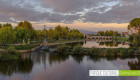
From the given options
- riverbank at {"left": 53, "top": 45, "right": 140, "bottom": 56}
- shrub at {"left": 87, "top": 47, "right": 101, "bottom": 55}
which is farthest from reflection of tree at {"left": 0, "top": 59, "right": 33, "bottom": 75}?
shrub at {"left": 87, "top": 47, "right": 101, "bottom": 55}

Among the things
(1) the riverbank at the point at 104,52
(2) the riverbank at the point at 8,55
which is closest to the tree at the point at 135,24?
(1) the riverbank at the point at 104,52

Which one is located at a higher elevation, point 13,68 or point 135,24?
point 135,24

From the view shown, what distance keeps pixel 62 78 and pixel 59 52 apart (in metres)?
19.2

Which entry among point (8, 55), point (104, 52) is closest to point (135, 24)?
point (104, 52)

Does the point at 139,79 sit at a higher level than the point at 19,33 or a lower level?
lower

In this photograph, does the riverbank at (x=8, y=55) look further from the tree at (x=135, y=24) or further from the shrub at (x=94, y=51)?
the tree at (x=135, y=24)

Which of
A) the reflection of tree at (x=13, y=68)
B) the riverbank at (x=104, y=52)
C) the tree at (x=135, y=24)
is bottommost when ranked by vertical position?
the reflection of tree at (x=13, y=68)

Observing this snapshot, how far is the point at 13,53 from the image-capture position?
28.4 meters

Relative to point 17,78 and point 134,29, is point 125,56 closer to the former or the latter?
point 17,78

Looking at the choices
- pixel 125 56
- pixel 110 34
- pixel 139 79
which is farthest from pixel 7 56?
pixel 110 34

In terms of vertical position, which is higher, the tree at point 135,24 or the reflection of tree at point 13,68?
the tree at point 135,24

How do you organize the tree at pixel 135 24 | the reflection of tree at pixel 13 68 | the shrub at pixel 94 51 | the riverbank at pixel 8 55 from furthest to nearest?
the tree at pixel 135 24 < the shrub at pixel 94 51 < the riverbank at pixel 8 55 < the reflection of tree at pixel 13 68

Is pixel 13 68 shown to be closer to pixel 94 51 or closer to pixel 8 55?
pixel 8 55

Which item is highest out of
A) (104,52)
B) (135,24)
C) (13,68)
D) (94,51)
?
(135,24)
